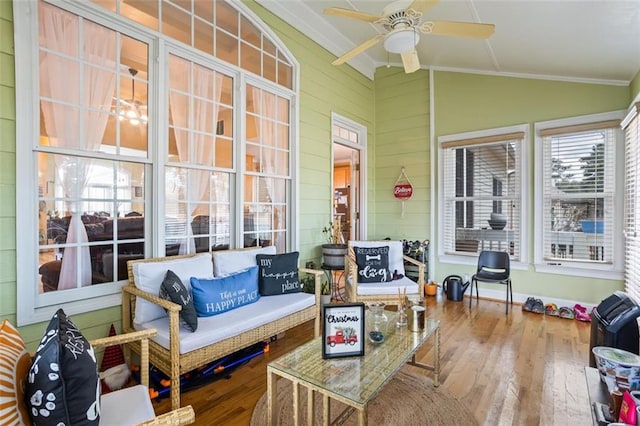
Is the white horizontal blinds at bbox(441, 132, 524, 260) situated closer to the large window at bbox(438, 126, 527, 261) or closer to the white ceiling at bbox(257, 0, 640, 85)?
the large window at bbox(438, 126, 527, 261)

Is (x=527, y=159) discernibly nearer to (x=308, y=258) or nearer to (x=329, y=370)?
(x=308, y=258)

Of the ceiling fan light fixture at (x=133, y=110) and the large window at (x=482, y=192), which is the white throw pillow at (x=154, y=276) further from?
the large window at (x=482, y=192)

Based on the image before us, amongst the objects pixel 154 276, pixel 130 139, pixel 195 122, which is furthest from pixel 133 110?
pixel 154 276

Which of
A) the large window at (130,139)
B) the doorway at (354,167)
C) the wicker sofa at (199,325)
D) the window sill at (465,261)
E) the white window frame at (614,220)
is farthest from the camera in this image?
the doorway at (354,167)

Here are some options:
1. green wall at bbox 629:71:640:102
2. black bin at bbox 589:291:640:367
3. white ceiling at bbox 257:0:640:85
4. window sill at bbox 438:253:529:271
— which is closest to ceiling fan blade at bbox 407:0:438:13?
white ceiling at bbox 257:0:640:85

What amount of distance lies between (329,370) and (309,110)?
3.41 meters

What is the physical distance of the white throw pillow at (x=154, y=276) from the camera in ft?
7.53

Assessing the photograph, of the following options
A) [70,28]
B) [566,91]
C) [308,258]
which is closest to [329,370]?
[308,258]

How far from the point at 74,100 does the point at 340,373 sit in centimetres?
258

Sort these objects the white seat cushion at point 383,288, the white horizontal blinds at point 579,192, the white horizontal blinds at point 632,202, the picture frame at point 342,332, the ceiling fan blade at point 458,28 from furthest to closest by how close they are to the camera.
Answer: the white horizontal blinds at point 579,192 → the white seat cushion at point 383,288 → the white horizontal blinds at point 632,202 → the ceiling fan blade at point 458,28 → the picture frame at point 342,332

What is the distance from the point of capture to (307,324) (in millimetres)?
3570

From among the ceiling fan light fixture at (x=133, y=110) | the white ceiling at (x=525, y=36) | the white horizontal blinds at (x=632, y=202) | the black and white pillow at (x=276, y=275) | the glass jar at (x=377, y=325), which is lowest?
the glass jar at (x=377, y=325)

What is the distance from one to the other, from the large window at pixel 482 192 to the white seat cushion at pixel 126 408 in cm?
446

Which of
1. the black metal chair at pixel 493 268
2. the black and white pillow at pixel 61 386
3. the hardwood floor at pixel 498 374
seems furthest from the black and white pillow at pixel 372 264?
the black and white pillow at pixel 61 386
